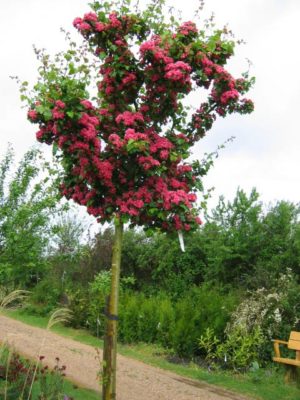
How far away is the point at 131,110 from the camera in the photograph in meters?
5.79

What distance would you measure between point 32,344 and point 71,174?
264 inches

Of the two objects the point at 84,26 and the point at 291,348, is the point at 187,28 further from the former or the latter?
the point at 291,348

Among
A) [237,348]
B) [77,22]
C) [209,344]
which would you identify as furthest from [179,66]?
[209,344]

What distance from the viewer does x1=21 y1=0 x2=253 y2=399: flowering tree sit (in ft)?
16.4

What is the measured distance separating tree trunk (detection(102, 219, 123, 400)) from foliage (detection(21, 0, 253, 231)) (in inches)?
14.5

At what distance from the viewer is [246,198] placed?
1272cm

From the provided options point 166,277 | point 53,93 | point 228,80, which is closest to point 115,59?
point 53,93

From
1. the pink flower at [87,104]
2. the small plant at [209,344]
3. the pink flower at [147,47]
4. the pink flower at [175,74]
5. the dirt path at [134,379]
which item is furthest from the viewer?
the small plant at [209,344]

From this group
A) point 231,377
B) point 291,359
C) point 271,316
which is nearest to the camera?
point 291,359

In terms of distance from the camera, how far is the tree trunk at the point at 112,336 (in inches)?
212

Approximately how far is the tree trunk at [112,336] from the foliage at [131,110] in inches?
14.5

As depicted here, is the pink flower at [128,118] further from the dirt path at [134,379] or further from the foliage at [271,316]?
the foliage at [271,316]

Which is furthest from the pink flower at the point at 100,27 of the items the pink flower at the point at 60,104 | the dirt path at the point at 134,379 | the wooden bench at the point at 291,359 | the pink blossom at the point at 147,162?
the wooden bench at the point at 291,359

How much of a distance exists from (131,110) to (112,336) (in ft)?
7.87
